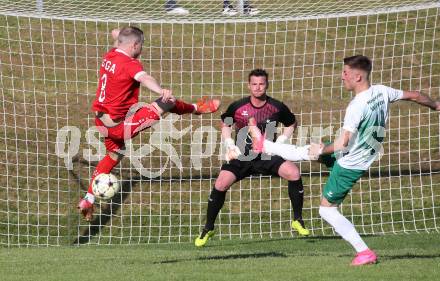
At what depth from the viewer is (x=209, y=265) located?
9.48 metres

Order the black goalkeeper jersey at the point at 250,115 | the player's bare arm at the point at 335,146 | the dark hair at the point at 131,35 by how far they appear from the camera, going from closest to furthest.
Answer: the player's bare arm at the point at 335,146
the dark hair at the point at 131,35
the black goalkeeper jersey at the point at 250,115

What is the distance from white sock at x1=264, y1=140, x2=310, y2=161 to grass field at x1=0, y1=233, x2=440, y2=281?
1075 millimetres

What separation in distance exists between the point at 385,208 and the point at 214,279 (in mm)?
7118

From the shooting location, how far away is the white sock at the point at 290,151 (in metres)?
9.34

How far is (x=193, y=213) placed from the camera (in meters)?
15.0

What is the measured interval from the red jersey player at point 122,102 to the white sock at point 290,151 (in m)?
1.12

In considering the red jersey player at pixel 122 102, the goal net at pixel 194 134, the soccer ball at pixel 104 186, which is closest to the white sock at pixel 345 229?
the red jersey player at pixel 122 102

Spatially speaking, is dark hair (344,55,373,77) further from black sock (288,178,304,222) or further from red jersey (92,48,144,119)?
black sock (288,178,304,222)

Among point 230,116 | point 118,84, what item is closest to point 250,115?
point 230,116

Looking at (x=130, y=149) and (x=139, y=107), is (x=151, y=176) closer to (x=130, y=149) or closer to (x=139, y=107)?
(x=130, y=149)

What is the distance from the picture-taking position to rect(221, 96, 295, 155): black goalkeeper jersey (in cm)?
1202

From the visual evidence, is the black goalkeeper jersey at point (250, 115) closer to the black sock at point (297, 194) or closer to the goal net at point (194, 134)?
the black sock at point (297, 194)

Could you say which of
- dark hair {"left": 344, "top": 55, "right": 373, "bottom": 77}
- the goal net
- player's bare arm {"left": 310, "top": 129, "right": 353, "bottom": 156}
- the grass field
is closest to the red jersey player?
the grass field

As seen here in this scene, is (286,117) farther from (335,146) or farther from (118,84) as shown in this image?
(335,146)
